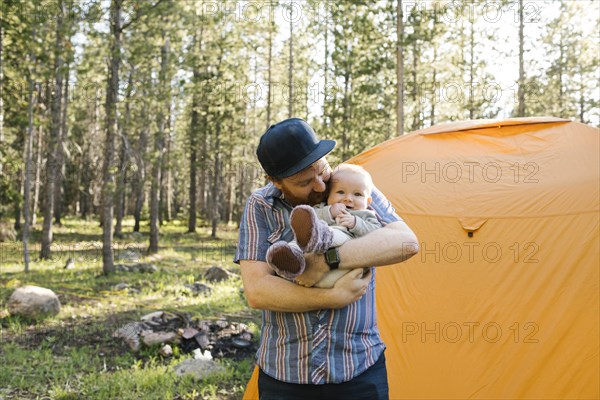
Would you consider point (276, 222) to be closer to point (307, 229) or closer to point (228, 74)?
point (307, 229)

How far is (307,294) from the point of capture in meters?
1.77

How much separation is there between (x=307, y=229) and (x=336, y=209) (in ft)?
1.08

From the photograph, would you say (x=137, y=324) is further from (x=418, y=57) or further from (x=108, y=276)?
(x=418, y=57)

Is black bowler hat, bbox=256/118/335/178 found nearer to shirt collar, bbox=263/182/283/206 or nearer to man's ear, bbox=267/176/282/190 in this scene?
man's ear, bbox=267/176/282/190

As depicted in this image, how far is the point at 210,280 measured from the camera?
1105 cm

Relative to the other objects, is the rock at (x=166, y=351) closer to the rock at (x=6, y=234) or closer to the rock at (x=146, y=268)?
the rock at (x=146, y=268)

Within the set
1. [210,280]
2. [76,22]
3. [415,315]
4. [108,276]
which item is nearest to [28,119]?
[76,22]

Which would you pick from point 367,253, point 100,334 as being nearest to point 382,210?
point 367,253

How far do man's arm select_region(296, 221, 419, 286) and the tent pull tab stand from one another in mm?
2334

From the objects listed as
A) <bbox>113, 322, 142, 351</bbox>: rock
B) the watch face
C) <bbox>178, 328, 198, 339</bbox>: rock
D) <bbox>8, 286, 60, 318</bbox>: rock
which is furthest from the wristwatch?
<bbox>8, 286, 60, 318</bbox>: rock

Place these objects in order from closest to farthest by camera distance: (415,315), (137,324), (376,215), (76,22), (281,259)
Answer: (281,259)
(376,215)
(415,315)
(137,324)
(76,22)

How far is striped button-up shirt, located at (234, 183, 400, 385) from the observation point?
6.05 ft

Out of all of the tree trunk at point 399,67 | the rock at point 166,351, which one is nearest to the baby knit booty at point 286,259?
the rock at point 166,351

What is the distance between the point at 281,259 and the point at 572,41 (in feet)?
70.0
